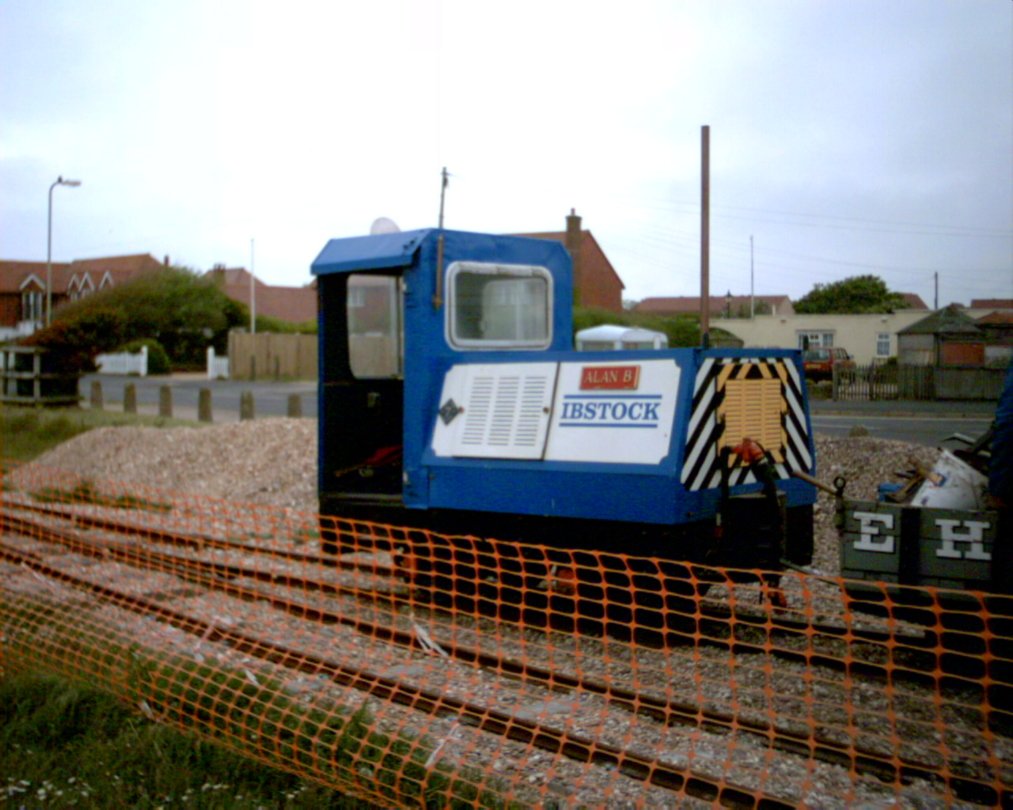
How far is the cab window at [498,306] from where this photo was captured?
8156 mm

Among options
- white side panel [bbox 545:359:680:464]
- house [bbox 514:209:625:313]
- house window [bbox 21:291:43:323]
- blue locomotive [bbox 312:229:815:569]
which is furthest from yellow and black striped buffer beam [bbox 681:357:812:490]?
house window [bbox 21:291:43:323]

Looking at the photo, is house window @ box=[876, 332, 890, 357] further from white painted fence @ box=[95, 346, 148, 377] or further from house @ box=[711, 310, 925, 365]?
white painted fence @ box=[95, 346, 148, 377]

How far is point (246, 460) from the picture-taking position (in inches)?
619

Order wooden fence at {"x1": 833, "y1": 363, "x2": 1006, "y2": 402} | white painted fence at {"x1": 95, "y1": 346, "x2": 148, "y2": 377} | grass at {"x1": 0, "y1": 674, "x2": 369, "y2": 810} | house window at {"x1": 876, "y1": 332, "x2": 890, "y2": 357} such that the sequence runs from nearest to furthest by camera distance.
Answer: grass at {"x1": 0, "y1": 674, "x2": 369, "y2": 810}, wooden fence at {"x1": 833, "y1": 363, "x2": 1006, "y2": 402}, house window at {"x1": 876, "y1": 332, "x2": 890, "y2": 357}, white painted fence at {"x1": 95, "y1": 346, "x2": 148, "y2": 377}

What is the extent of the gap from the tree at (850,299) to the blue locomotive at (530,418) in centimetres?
608

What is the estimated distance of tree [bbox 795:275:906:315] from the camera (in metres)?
13.8

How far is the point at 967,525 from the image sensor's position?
5328 mm

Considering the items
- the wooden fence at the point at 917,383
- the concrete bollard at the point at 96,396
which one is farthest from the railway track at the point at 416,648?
the concrete bollard at the point at 96,396

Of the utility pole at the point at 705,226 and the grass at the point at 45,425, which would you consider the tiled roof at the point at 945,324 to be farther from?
the grass at the point at 45,425

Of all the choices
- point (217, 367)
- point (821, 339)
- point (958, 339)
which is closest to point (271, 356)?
point (217, 367)

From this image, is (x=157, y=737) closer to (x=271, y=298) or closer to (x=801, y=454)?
(x=801, y=454)

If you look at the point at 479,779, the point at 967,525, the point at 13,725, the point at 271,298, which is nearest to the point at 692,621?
the point at 967,525

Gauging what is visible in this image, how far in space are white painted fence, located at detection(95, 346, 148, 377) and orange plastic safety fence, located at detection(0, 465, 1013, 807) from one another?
46774mm

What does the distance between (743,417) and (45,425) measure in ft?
61.7
